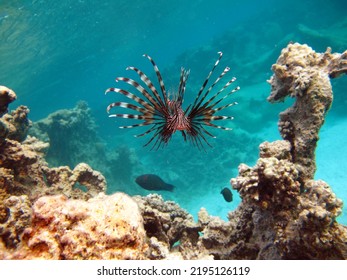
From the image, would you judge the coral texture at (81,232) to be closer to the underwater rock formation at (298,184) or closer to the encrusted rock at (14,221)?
the encrusted rock at (14,221)

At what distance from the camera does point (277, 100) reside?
3723 mm

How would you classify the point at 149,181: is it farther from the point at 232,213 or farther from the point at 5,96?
the point at 5,96

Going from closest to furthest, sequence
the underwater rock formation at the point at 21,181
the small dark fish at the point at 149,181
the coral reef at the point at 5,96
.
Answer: the underwater rock formation at the point at 21,181 < the coral reef at the point at 5,96 < the small dark fish at the point at 149,181

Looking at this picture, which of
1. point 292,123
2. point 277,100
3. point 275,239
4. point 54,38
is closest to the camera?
point 275,239

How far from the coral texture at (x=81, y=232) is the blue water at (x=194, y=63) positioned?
9344 millimetres

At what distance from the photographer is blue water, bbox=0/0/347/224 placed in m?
14.3

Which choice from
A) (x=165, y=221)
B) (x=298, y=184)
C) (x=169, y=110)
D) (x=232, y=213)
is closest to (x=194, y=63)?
(x=169, y=110)

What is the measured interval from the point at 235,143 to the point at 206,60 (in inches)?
514

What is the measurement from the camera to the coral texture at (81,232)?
5.97ft

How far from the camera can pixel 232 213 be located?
3.45 metres

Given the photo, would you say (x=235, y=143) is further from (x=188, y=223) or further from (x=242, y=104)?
(x=188, y=223)

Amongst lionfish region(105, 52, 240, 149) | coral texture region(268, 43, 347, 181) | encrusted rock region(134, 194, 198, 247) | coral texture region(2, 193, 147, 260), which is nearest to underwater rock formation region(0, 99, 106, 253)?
coral texture region(2, 193, 147, 260)

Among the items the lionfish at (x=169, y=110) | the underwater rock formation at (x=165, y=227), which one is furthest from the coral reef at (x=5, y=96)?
the underwater rock formation at (x=165, y=227)
